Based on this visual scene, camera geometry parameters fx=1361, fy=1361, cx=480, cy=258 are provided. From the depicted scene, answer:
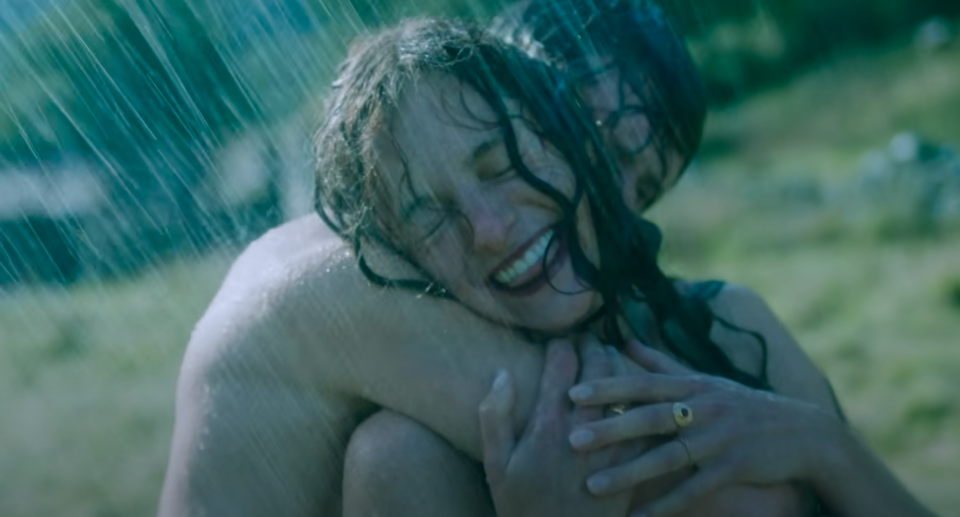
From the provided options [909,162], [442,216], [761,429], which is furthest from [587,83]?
[909,162]

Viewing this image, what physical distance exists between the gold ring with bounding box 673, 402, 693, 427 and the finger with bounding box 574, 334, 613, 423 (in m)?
0.11

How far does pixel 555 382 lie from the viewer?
1.96 metres

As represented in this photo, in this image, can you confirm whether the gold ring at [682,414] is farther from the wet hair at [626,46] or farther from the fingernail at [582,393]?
the wet hair at [626,46]

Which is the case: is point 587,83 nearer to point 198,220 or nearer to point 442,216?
point 442,216

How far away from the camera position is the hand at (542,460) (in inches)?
73.5

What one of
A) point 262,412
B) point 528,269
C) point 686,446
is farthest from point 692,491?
point 262,412

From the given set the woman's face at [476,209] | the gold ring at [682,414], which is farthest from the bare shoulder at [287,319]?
the gold ring at [682,414]

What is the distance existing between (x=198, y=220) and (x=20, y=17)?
450 mm

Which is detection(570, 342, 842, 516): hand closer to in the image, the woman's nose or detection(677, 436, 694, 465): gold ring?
detection(677, 436, 694, 465): gold ring

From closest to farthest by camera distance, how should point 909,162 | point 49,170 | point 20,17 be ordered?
1. point 20,17
2. point 49,170
3. point 909,162

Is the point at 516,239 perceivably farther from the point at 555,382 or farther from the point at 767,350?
the point at 767,350

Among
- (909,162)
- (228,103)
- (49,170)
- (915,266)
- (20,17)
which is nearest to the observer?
(20,17)

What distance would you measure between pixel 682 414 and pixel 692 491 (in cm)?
11

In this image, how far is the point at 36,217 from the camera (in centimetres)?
255
